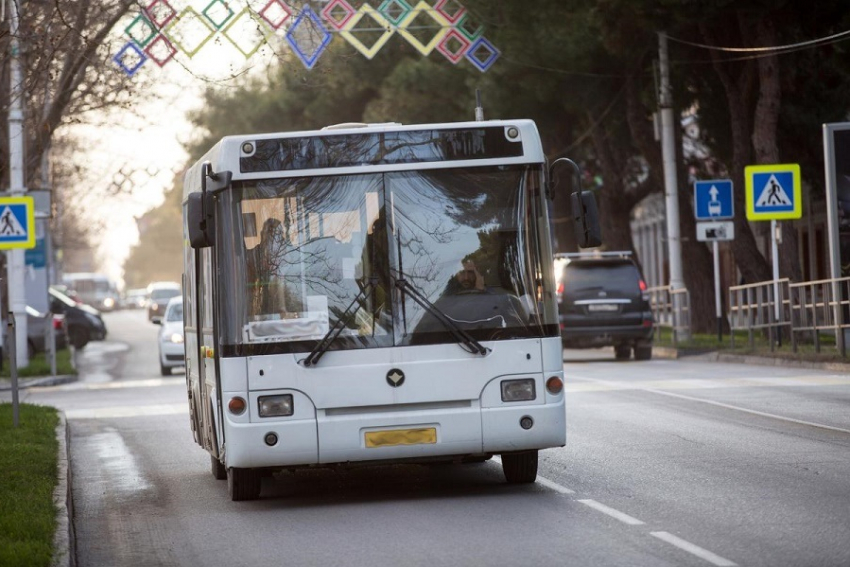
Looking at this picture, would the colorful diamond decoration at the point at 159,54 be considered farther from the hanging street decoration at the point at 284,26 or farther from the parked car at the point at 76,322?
the parked car at the point at 76,322

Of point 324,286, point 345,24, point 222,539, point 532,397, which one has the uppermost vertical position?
point 345,24

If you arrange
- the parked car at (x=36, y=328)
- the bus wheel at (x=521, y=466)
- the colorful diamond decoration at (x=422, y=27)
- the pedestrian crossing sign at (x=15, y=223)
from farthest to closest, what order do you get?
the parked car at (x=36, y=328) → the colorful diamond decoration at (x=422, y=27) → the pedestrian crossing sign at (x=15, y=223) → the bus wheel at (x=521, y=466)

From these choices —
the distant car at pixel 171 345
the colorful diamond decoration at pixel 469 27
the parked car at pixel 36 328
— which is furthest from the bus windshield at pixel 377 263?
the parked car at pixel 36 328

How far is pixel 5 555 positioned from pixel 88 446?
29.0 feet

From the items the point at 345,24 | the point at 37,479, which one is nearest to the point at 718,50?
the point at 345,24

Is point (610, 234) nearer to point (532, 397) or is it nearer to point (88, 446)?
point (88, 446)

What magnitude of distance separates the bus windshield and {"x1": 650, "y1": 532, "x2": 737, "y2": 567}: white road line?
2404mm

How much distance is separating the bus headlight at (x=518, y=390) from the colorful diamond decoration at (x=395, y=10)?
16775mm

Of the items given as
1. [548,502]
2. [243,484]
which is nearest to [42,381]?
[243,484]

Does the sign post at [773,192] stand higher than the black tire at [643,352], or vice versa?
the sign post at [773,192]

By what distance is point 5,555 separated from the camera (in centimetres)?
879

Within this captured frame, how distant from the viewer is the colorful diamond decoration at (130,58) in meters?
21.4

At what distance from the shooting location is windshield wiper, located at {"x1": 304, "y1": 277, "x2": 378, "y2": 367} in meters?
11.0

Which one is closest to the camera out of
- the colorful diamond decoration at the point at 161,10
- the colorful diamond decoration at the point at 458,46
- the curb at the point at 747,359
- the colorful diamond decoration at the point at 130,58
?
the colorful diamond decoration at the point at 161,10
